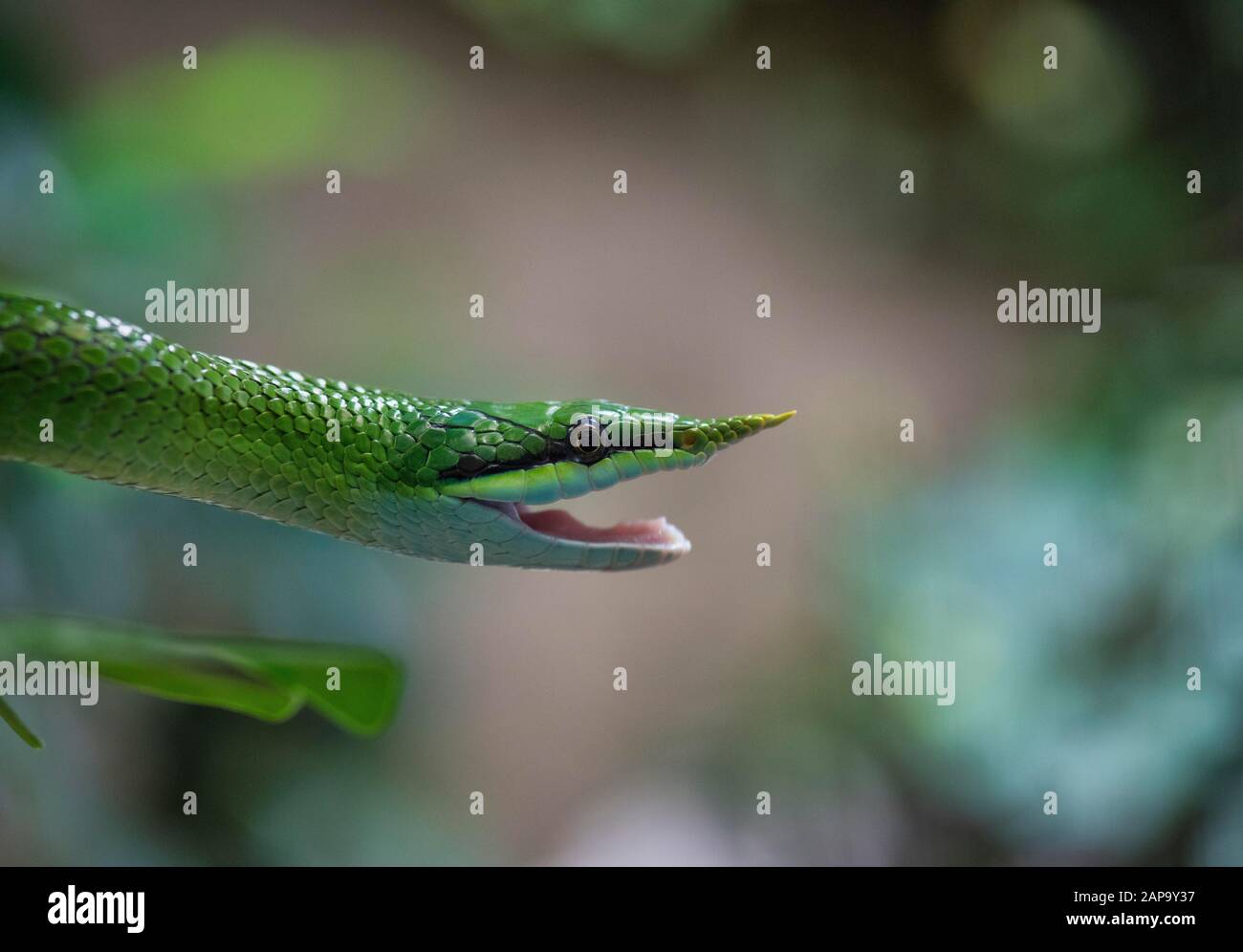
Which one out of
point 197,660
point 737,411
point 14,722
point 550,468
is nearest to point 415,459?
point 550,468

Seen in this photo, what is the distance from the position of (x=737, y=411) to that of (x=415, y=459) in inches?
92.0

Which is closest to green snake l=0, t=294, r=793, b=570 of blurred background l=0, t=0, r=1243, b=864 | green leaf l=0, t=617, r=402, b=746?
green leaf l=0, t=617, r=402, b=746

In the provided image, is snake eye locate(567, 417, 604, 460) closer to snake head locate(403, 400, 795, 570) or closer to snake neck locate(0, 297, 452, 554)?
snake head locate(403, 400, 795, 570)

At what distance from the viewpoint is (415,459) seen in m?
1.33

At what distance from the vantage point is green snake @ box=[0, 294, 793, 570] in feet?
4.12

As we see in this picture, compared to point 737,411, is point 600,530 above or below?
below

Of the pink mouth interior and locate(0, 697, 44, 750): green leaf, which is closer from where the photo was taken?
locate(0, 697, 44, 750): green leaf

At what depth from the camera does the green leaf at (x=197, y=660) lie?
0.93 meters

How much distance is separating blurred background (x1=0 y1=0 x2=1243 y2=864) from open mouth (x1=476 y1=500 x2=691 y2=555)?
4.09ft

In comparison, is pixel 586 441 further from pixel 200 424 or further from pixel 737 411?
pixel 737 411

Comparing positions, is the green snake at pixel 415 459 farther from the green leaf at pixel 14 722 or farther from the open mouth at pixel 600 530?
the green leaf at pixel 14 722

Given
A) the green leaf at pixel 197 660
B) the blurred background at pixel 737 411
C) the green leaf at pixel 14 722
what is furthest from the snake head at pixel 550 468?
the blurred background at pixel 737 411

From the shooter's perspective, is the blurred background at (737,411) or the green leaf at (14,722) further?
the blurred background at (737,411)
